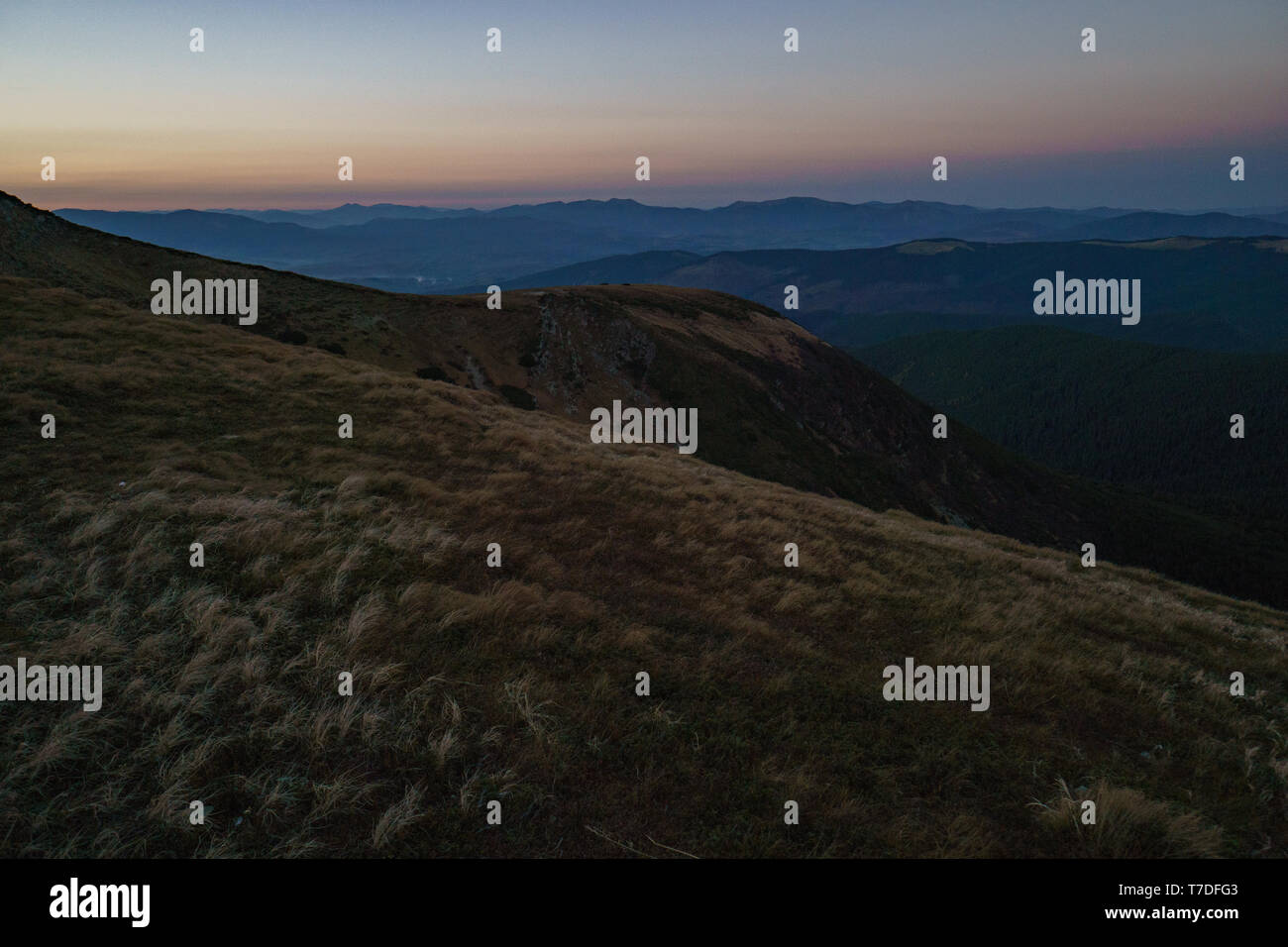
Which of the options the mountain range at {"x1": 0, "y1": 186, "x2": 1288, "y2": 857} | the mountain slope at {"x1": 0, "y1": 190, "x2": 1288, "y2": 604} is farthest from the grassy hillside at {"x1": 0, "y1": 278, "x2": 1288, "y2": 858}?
the mountain slope at {"x1": 0, "y1": 190, "x2": 1288, "y2": 604}

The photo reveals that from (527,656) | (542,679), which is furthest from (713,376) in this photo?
(542,679)

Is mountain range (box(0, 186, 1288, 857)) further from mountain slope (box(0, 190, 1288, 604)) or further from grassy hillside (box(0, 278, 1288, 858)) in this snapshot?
mountain slope (box(0, 190, 1288, 604))

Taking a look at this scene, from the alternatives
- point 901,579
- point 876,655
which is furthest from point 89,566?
point 901,579

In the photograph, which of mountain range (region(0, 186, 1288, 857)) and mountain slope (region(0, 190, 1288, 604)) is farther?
mountain slope (region(0, 190, 1288, 604))

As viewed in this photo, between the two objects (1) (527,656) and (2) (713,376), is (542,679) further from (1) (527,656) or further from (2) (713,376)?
(2) (713,376)
